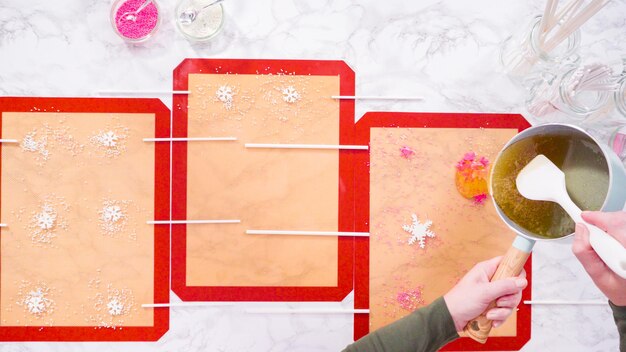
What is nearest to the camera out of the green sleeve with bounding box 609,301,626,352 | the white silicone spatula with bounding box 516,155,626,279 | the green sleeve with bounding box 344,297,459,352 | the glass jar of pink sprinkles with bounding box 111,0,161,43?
the white silicone spatula with bounding box 516,155,626,279

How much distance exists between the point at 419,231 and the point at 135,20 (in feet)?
2.44

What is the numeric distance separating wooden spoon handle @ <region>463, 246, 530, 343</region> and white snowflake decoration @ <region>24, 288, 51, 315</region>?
859 millimetres

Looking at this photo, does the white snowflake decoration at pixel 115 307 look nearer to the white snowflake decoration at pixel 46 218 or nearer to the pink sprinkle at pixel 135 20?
the white snowflake decoration at pixel 46 218

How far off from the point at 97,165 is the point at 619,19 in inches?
46.0

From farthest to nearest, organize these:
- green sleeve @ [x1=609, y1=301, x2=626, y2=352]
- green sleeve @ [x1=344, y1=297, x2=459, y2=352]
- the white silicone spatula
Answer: green sleeve @ [x1=344, y1=297, x2=459, y2=352] < green sleeve @ [x1=609, y1=301, x2=626, y2=352] < the white silicone spatula

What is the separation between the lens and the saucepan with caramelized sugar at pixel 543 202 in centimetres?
77

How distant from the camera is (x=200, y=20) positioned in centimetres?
102

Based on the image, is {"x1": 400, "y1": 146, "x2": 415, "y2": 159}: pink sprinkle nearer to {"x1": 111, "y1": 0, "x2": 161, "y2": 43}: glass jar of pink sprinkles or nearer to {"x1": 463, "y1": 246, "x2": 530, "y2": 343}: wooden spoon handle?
{"x1": 463, "y1": 246, "x2": 530, "y2": 343}: wooden spoon handle

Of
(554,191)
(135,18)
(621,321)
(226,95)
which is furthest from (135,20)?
(621,321)

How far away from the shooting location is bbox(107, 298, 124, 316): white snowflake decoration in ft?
3.37

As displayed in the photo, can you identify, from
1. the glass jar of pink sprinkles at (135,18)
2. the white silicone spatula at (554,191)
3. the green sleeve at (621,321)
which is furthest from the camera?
the glass jar of pink sprinkles at (135,18)

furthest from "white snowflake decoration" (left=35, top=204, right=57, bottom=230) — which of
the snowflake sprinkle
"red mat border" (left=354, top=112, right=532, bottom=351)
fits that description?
"red mat border" (left=354, top=112, right=532, bottom=351)

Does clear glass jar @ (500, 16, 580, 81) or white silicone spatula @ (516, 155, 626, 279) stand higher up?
clear glass jar @ (500, 16, 580, 81)

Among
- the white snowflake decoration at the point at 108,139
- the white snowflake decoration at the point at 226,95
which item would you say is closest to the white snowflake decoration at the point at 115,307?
the white snowflake decoration at the point at 108,139
